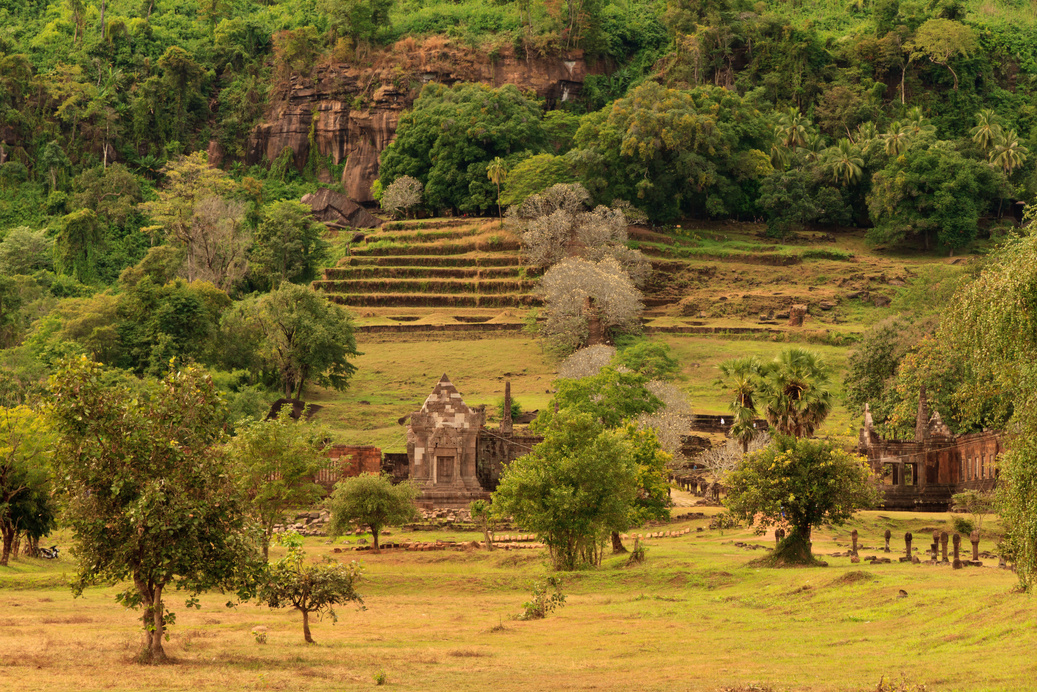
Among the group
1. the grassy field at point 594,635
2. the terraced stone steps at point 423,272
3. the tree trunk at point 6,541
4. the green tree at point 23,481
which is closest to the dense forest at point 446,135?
the terraced stone steps at point 423,272

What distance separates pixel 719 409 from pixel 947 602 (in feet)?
141

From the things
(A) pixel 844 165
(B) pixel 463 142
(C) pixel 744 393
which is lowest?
(C) pixel 744 393

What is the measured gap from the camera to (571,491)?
35.8m

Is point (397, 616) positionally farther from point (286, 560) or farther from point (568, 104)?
point (568, 104)

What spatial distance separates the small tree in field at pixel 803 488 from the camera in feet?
114

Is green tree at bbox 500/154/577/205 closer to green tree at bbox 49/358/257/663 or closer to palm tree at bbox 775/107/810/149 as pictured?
palm tree at bbox 775/107/810/149

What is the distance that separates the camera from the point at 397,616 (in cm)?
2989

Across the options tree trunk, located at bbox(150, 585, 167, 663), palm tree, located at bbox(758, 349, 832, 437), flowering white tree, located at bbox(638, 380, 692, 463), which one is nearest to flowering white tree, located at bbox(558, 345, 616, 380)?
flowering white tree, located at bbox(638, 380, 692, 463)

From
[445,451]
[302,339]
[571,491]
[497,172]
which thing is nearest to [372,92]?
[497,172]

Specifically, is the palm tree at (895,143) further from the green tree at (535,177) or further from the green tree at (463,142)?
the green tree at (463,142)

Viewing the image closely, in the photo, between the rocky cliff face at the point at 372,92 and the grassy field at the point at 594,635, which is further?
the rocky cliff face at the point at 372,92

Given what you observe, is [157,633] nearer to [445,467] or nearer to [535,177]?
[445,467]

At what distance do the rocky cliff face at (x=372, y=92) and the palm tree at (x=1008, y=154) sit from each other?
43158 mm

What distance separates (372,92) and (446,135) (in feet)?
80.2
